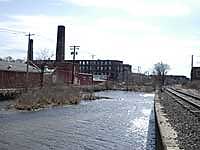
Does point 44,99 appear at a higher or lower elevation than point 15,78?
lower

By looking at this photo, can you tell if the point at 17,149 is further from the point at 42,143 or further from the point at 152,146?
the point at 152,146

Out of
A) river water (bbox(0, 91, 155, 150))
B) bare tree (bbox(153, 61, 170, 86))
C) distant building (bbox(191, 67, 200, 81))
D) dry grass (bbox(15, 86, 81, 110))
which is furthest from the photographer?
bare tree (bbox(153, 61, 170, 86))

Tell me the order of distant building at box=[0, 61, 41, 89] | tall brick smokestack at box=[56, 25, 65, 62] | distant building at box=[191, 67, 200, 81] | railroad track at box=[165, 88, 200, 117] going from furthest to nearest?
distant building at box=[191, 67, 200, 81] → tall brick smokestack at box=[56, 25, 65, 62] → distant building at box=[0, 61, 41, 89] → railroad track at box=[165, 88, 200, 117]

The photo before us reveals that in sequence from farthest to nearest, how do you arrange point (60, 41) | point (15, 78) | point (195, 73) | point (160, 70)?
1. point (160, 70)
2. point (195, 73)
3. point (60, 41)
4. point (15, 78)

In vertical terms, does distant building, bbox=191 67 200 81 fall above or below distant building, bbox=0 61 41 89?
above

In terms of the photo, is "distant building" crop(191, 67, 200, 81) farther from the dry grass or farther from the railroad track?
the dry grass

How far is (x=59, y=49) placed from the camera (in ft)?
263

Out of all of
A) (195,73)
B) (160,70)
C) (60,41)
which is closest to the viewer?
(60,41)

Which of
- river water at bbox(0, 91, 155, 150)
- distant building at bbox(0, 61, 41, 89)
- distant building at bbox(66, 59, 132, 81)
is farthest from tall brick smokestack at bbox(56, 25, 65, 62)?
distant building at bbox(66, 59, 132, 81)

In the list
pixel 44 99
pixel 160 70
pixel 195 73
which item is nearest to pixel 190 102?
pixel 44 99

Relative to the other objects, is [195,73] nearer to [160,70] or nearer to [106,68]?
[160,70]

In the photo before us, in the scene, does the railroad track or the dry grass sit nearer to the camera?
the railroad track

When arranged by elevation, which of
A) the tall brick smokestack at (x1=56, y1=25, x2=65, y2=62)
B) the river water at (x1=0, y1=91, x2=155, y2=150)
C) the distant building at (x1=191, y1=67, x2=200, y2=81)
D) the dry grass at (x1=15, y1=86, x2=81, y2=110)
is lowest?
the river water at (x1=0, y1=91, x2=155, y2=150)

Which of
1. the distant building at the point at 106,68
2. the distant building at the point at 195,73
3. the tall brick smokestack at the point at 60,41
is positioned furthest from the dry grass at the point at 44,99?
the distant building at the point at 106,68
